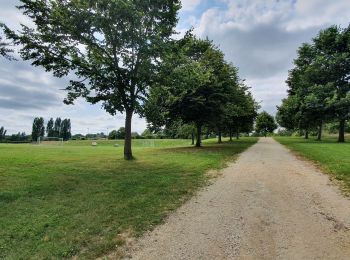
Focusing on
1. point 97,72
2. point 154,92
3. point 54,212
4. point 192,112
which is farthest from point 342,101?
point 54,212

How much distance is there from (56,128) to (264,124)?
2547 inches

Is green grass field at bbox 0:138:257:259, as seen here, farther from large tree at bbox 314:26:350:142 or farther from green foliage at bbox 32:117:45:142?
green foliage at bbox 32:117:45:142

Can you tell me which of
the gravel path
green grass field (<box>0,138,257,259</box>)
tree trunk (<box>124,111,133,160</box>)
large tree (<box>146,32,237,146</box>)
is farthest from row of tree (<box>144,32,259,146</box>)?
the gravel path

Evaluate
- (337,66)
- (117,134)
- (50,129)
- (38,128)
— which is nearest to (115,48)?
(337,66)

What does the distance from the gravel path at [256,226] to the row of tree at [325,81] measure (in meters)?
29.1

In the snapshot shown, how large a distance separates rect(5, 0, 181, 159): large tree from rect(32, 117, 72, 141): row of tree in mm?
86082

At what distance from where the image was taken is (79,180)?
34.6 feet

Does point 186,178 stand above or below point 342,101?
below

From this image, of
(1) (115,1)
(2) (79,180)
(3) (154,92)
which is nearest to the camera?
(2) (79,180)

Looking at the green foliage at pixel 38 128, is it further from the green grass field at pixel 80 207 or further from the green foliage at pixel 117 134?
the green grass field at pixel 80 207

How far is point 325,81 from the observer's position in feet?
125

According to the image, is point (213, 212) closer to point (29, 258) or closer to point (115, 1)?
point (29, 258)

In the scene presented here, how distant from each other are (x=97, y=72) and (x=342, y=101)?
27.0 m

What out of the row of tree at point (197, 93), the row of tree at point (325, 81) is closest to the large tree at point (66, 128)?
the row of tree at point (325, 81)
